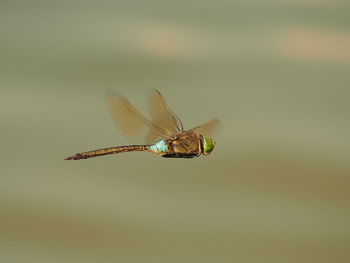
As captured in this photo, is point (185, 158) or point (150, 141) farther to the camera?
point (185, 158)

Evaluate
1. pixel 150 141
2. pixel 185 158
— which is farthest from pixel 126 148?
pixel 185 158

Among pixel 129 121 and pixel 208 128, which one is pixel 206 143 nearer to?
pixel 208 128

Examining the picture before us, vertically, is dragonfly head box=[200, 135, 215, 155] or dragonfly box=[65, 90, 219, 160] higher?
dragonfly box=[65, 90, 219, 160]

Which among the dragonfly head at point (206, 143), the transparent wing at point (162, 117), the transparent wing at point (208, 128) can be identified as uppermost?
the transparent wing at point (162, 117)

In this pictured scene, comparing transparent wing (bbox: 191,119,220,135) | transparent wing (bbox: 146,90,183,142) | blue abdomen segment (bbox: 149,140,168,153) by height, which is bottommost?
blue abdomen segment (bbox: 149,140,168,153)

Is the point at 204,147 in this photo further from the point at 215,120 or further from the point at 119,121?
the point at 119,121

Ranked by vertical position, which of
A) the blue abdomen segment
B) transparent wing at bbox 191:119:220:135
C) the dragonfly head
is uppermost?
transparent wing at bbox 191:119:220:135

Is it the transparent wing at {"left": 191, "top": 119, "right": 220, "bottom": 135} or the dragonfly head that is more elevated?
the transparent wing at {"left": 191, "top": 119, "right": 220, "bottom": 135}

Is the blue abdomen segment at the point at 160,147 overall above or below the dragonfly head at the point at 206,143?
above
